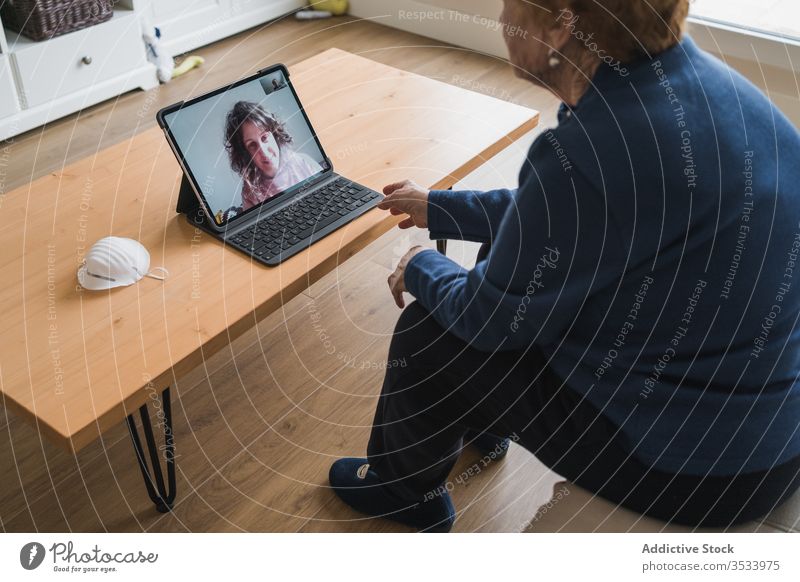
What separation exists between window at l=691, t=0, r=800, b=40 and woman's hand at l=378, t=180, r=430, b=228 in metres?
1.68

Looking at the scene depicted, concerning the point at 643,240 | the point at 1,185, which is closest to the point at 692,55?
the point at 643,240

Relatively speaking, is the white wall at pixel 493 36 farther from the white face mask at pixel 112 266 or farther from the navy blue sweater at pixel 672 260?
the white face mask at pixel 112 266

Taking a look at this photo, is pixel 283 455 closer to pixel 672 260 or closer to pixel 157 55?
pixel 672 260

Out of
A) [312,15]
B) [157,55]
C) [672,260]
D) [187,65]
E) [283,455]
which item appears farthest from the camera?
[312,15]

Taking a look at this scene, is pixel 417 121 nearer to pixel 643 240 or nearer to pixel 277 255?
pixel 277 255

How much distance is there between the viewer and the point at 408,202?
1489 millimetres

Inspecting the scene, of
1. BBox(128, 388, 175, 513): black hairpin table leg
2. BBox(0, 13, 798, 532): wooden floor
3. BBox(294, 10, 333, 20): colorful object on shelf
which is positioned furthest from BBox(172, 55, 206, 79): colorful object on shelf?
BBox(128, 388, 175, 513): black hairpin table leg

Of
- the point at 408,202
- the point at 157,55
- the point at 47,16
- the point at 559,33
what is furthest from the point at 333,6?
the point at 559,33

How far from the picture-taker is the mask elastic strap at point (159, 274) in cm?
138

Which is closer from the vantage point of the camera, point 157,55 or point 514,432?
point 514,432

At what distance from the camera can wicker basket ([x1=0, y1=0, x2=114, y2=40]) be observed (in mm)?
2682

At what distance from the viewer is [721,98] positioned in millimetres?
1022

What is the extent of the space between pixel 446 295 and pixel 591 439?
0.28 m

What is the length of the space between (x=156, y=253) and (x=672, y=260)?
819mm
